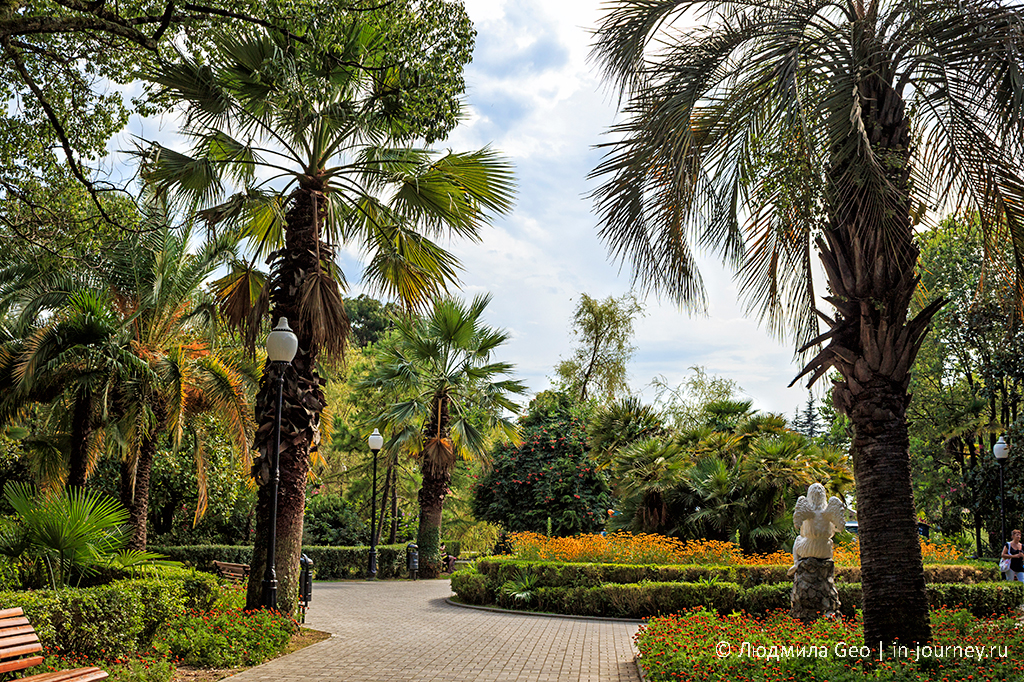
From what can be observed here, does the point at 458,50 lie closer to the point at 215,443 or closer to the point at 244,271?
the point at 244,271

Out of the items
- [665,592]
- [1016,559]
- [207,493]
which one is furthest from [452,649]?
[1016,559]

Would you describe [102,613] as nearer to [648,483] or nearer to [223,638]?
[223,638]

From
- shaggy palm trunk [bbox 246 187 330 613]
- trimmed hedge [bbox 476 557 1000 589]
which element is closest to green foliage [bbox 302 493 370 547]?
trimmed hedge [bbox 476 557 1000 589]

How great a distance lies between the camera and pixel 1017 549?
51.9ft

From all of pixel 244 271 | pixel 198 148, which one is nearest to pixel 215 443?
pixel 244 271

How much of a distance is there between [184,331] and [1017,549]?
60.8 ft

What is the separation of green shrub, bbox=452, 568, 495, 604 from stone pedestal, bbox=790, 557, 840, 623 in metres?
7.39

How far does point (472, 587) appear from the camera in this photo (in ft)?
52.6

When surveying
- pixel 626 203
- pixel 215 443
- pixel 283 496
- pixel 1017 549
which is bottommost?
pixel 1017 549

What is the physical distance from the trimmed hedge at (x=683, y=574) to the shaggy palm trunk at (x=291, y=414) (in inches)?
225

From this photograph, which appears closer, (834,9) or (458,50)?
(834,9)

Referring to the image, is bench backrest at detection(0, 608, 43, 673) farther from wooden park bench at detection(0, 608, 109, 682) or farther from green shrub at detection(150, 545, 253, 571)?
green shrub at detection(150, 545, 253, 571)

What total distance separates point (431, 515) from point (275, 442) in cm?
1391

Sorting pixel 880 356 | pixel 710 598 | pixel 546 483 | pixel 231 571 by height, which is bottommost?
pixel 710 598
